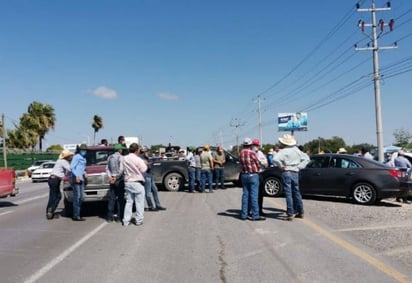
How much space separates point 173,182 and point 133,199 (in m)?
9.03

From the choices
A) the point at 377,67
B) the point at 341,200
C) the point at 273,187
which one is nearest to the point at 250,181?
the point at 341,200

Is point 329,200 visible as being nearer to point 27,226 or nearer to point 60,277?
point 27,226

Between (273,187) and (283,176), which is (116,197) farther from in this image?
(273,187)

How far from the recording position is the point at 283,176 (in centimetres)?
1120

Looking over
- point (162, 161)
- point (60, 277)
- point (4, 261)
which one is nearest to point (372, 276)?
point (60, 277)

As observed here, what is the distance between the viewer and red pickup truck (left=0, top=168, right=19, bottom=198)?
16.1 meters

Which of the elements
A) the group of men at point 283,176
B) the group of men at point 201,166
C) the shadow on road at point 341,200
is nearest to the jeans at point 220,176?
the group of men at point 201,166

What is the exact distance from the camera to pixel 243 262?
285 inches

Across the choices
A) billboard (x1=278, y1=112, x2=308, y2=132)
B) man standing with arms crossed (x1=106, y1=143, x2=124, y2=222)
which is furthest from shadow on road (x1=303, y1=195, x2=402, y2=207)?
billboard (x1=278, y1=112, x2=308, y2=132)

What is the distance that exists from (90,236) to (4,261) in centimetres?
219

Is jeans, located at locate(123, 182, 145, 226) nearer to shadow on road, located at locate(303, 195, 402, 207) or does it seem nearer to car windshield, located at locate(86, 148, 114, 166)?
car windshield, located at locate(86, 148, 114, 166)

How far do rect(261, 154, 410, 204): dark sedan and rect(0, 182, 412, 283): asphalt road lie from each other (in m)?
1.29

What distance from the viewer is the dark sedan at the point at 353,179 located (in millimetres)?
14273

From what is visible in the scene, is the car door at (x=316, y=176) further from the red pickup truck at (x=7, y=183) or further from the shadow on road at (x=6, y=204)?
the shadow on road at (x=6, y=204)
